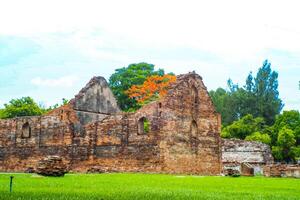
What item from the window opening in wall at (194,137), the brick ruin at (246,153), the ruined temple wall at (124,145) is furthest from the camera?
the brick ruin at (246,153)

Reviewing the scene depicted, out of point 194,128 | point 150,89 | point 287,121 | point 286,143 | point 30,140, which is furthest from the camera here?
point 287,121

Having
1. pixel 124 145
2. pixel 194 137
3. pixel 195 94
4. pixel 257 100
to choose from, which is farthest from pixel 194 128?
pixel 257 100

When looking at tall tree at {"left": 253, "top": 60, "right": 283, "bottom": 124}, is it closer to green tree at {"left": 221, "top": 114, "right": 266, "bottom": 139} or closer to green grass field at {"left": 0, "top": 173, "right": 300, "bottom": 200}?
green tree at {"left": 221, "top": 114, "right": 266, "bottom": 139}

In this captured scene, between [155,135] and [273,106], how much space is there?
140 feet

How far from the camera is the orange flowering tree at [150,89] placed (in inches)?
2117

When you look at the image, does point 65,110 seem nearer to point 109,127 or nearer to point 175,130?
point 109,127

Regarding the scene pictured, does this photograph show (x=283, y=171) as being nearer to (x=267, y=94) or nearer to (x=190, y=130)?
(x=190, y=130)

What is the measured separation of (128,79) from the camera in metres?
58.1

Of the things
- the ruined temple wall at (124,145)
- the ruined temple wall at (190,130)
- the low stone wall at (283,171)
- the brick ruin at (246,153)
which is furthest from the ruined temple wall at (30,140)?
the brick ruin at (246,153)

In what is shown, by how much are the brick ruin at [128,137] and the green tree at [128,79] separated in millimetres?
21220

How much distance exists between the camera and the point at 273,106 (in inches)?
2667

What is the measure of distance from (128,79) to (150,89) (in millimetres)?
4867

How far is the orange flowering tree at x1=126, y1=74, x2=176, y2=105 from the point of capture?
53.8m

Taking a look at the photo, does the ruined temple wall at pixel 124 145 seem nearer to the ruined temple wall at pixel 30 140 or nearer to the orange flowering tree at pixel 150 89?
the ruined temple wall at pixel 30 140
